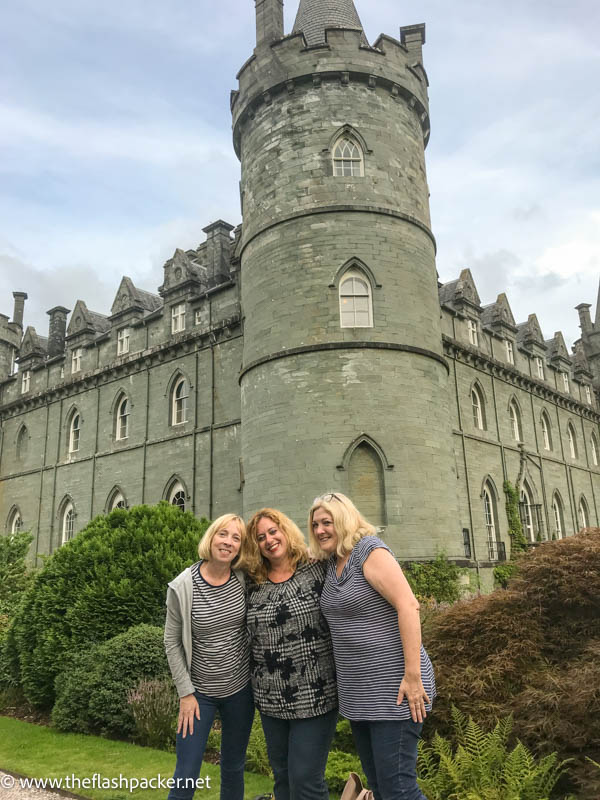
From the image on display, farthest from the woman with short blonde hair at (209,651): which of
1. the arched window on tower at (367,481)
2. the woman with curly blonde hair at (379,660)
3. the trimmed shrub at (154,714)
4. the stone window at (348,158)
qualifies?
the stone window at (348,158)

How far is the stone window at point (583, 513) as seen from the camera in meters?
30.1

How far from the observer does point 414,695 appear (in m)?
3.54

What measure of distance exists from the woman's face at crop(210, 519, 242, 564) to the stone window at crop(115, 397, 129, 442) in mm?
21779

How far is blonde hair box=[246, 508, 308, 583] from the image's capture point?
4.20 metres

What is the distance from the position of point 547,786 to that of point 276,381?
11945 millimetres

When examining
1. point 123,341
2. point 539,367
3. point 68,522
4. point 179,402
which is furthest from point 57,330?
point 539,367

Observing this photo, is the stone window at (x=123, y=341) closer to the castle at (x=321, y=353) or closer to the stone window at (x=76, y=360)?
the castle at (x=321, y=353)

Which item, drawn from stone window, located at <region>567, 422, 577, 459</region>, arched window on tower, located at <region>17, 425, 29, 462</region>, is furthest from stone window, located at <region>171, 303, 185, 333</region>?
stone window, located at <region>567, 422, 577, 459</region>

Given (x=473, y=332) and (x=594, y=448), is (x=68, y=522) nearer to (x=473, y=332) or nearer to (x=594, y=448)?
(x=473, y=332)

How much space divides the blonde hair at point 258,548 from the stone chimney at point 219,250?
20417 mm

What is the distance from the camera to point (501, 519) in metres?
23.7

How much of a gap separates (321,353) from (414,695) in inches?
488

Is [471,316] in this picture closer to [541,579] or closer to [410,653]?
[541,579]

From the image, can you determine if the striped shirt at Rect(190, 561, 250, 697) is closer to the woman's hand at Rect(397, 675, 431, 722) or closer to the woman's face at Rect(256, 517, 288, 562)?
the woman's face at Rect(256, 517, 288, 562)
